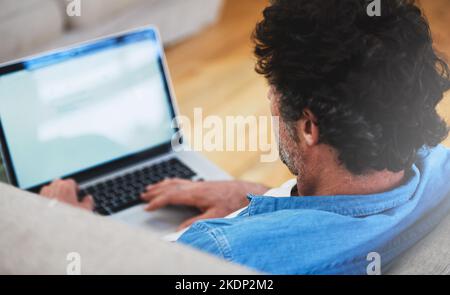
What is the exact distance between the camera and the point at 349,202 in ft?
1.97

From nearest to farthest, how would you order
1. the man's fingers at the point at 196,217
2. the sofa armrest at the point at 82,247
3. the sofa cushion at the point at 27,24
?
the sofa armrest at the point at 82,247 < the man's fingers at the point at 196,217 < the sofa cushion at the point at 27,24

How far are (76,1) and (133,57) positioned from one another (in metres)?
0.96

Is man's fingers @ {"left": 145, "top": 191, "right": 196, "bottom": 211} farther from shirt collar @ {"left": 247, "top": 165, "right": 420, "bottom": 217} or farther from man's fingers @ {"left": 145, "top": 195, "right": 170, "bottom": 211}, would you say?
shirt collar @ {"left": 247, "top": 165, "right": 420, "bottom": 217}

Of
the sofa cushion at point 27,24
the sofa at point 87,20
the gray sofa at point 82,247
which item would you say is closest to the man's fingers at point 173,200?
the gray sofa at point 82,247

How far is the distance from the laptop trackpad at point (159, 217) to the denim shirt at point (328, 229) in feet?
0.97

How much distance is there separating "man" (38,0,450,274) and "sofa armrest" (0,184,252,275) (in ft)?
0.34

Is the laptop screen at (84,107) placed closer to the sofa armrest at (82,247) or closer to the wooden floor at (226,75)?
the wooden floor at (226,75)

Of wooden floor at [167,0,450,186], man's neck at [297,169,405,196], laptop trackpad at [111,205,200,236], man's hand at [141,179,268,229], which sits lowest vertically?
wooden floor at [167,0,450,186]

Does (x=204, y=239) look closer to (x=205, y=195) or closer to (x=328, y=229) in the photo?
(x=328, y=229)

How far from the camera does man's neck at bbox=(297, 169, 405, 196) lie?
622mm

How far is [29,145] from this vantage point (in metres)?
0.96

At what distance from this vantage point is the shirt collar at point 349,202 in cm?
60

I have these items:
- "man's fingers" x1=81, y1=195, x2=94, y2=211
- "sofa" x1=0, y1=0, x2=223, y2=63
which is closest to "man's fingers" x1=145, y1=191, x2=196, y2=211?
"man's fingers" x1=81, y1=195, x2=94, y2=211

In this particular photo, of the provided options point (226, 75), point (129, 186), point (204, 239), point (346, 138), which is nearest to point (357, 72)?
point (346, 138)
